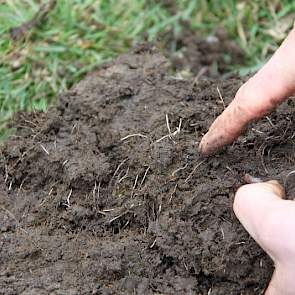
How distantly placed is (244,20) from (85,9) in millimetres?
784

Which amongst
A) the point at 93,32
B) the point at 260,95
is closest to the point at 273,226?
the point at 260,95

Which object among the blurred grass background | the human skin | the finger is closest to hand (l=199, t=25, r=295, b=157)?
the human skin

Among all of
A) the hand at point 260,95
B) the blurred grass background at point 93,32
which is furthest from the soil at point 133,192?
the blurred grass background at point 93,32

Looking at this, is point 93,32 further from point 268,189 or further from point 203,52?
point 268,189

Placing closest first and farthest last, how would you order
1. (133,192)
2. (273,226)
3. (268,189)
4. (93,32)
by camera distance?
(273,226), (268,189), (133,192), (93,32)

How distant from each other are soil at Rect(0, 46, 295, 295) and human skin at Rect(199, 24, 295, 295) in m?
0.10

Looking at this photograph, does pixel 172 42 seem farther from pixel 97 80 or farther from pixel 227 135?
pixel 227 135

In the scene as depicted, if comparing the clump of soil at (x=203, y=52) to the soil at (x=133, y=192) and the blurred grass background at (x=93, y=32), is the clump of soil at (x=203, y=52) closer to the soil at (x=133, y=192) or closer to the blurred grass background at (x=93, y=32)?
the blurred grass background at (x=93, y=32)

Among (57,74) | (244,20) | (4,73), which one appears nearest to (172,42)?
(244,20)

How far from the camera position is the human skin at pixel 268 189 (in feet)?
5.32

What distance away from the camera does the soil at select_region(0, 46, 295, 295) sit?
189 cm

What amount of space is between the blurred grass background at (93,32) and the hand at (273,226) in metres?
1.29

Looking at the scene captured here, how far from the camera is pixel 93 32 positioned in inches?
123

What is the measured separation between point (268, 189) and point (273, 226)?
0.20 meters
